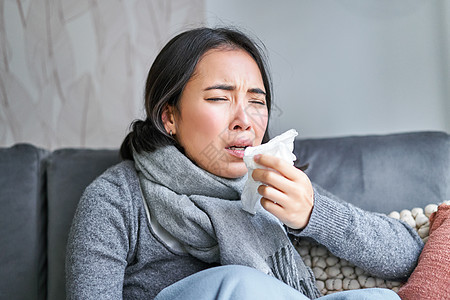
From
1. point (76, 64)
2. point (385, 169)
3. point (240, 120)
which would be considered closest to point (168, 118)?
point (240, 120)

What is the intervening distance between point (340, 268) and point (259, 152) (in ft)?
1.30

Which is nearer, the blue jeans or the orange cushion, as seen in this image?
the blue jeans

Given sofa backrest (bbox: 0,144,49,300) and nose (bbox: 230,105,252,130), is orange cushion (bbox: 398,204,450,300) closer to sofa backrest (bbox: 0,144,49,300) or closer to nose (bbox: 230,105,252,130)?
nose (bbox: 230,105,252,130)

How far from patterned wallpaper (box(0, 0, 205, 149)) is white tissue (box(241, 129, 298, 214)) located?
3.51 ft

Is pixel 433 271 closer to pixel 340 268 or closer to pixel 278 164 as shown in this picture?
pixel 340 268

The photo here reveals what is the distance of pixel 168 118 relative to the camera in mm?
1279

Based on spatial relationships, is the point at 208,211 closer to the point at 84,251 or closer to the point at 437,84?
the point at 84,251

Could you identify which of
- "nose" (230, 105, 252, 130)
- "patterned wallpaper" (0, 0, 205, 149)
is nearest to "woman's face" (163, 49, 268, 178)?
"nose" (230, 105, 252, 130)

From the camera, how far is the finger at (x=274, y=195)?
3.29 ft

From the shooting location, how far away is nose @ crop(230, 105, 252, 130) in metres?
1.16

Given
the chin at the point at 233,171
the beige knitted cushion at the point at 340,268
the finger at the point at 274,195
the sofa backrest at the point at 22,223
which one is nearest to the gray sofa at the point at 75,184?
the sofa backrest at the point at 22,223

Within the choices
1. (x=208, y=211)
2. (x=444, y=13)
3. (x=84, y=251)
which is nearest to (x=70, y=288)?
(x=84, y=251)

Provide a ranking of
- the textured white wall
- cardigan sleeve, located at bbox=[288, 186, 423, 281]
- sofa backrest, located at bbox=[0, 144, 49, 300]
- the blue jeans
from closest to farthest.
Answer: the blue jeans
cardigan sleeve, located at bbox=[288, 186, 423, 281]
sofa backrest, located at bbox=[0, 144, 49, 300]
the textured white wall

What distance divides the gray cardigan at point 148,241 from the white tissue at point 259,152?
0.13 metres
